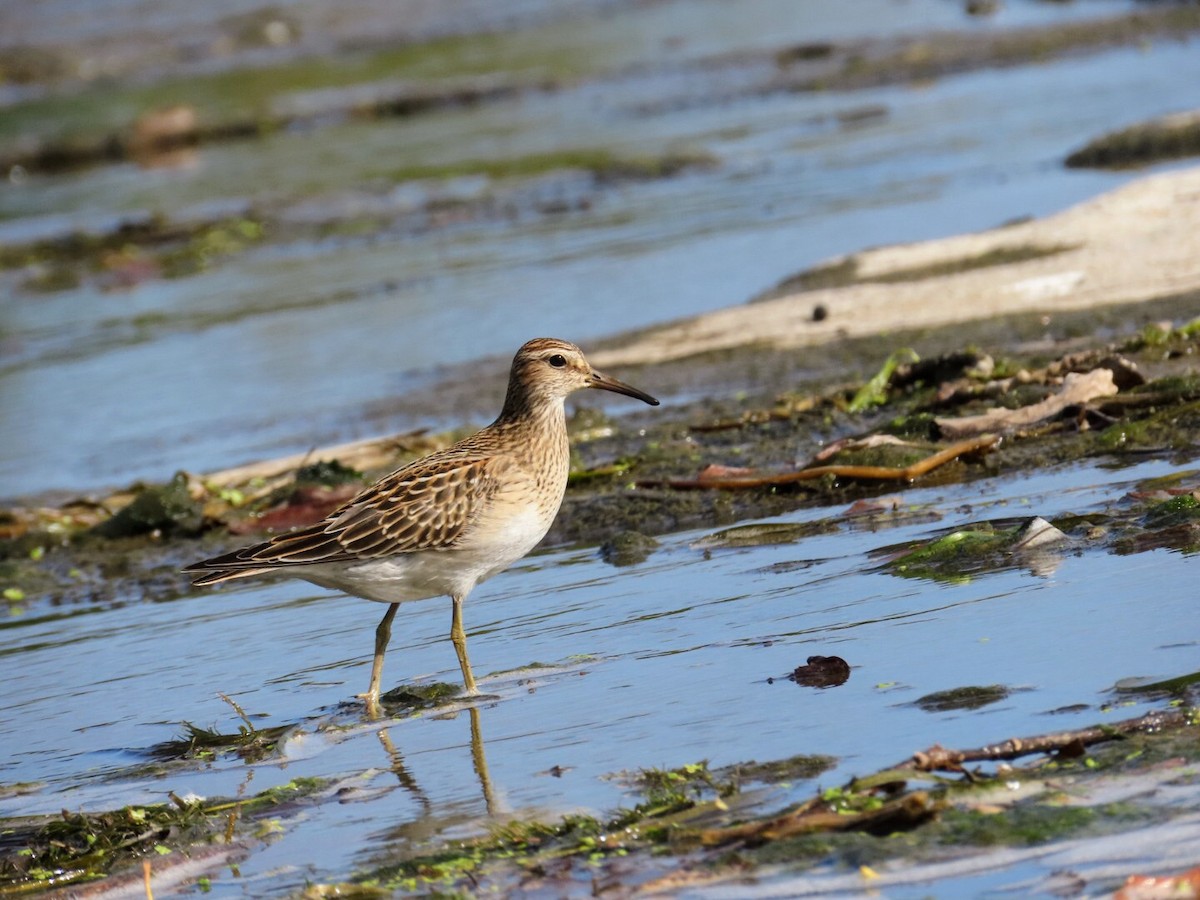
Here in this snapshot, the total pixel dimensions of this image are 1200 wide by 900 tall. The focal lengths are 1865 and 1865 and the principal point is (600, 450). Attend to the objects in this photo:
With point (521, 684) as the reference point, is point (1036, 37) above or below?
above

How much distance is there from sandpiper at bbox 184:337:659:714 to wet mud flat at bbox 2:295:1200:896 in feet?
1.35

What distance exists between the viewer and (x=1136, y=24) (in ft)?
82.8

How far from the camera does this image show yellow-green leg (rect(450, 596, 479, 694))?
661cm

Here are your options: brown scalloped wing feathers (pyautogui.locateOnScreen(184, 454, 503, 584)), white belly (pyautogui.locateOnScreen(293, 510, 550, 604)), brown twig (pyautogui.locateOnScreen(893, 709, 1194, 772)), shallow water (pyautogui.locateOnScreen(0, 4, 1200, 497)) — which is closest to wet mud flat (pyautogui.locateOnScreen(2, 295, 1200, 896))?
brown twig (pyautogui.locateOnScreen(893, 709, 1194, 772))

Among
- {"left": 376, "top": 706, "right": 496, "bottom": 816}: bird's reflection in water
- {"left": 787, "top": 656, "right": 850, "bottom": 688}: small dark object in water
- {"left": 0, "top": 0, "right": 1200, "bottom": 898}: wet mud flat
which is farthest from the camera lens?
{"left": 787, "top": 656, "right": 850, "bottom": 688}: small dark object in water

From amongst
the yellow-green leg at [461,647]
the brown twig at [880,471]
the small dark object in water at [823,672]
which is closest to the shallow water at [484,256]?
the brown twig at [880,471]

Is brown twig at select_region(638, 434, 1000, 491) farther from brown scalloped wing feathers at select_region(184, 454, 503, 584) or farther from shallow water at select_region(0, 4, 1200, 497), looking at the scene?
shallow water at select_region(0, 4, 1200, 497)

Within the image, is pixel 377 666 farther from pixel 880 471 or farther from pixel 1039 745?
pixel 1039 745

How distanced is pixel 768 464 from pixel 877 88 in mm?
16833

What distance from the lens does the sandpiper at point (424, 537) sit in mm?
6828

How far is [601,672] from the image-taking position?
6.48 meters

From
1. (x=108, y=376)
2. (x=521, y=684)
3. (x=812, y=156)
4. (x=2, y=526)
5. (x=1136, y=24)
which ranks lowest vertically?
(x=521, y=684)

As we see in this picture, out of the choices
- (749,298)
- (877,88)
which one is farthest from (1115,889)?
(877,88)

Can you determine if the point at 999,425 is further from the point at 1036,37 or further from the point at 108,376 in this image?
the point at 1036,37
